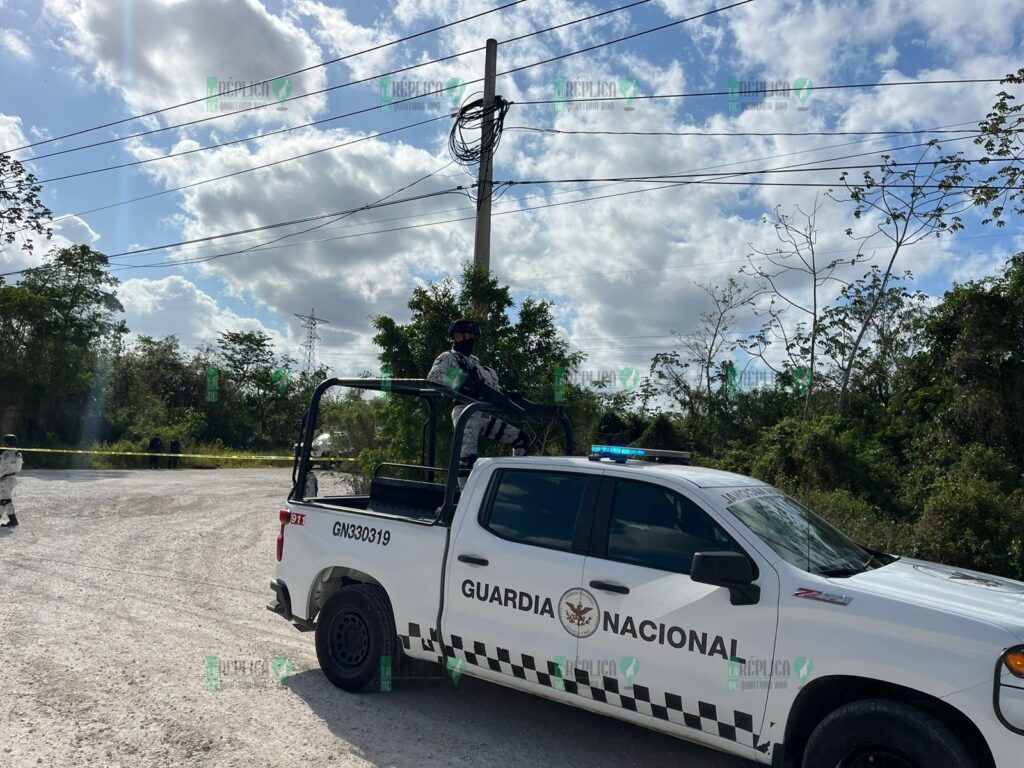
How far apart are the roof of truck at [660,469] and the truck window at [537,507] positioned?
0.07m

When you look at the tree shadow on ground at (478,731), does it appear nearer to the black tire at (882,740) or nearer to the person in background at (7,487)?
the black tire at (882,740)

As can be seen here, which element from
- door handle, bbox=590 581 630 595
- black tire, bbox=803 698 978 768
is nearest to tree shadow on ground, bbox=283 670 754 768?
door handle, bbox=590 581 630 595

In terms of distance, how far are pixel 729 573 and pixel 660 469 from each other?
1048 millimetres

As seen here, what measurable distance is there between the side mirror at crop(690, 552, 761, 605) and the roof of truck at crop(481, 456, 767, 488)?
67cm

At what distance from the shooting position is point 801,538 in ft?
14.3

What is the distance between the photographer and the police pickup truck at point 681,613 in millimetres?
3385

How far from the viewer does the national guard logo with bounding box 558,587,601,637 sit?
428 cm

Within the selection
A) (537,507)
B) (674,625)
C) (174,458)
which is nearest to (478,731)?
(537,507)

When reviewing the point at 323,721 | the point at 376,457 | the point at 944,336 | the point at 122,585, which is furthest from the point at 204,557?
the point at 944,336

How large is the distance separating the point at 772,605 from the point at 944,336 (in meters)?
11.0

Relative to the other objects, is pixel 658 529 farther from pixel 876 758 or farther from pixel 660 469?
pixel 876 758

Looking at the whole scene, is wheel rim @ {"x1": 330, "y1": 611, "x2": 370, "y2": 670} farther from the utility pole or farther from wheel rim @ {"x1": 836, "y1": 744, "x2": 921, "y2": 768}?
the utility pole

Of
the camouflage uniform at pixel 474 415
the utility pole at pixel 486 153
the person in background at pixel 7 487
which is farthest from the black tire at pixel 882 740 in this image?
the person in background at pixel 7 487

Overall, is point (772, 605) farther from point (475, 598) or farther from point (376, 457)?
point (376, 457)
